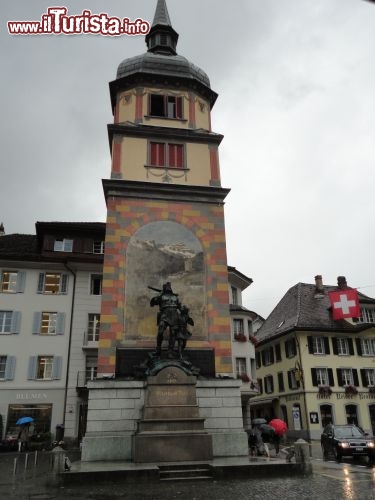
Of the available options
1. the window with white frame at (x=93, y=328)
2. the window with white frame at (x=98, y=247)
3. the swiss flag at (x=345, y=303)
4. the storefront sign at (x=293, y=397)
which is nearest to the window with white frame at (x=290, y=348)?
the storefront sign at (x=293, y=397)

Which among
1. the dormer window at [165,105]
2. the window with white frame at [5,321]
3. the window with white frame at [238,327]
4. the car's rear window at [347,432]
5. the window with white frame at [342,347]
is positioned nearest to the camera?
the car's rear window at [347,432]

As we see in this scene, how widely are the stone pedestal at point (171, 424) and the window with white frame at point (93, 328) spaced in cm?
1707

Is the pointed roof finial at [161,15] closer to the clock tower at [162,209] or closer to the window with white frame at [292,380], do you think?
the clock tower at [162,209]

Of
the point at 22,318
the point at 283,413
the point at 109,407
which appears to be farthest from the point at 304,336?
the point at 109,407

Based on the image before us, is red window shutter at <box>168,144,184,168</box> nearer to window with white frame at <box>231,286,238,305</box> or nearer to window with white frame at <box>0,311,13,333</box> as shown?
window with white frame at <box>0,311,13,333</box>

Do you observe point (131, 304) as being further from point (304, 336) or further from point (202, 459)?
point (304, 336)

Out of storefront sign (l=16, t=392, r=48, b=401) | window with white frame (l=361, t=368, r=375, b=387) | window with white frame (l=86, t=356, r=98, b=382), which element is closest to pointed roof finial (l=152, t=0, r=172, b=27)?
window with white frame (l=86, t=356, r=98, b=382)

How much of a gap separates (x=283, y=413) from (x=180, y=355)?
2922 centimetres

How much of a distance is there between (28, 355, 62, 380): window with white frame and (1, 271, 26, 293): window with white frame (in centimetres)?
526

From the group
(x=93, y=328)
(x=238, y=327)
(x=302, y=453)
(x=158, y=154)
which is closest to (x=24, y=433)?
(x=93, y=328)

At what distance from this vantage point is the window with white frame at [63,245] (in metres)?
35.8

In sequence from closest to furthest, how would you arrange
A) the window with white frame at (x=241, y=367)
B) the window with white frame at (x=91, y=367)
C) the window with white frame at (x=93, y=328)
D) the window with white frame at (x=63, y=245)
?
the window with white frame at (x=91, y=367)
the window with white frame at (x=93, y=328)
the window with white frame at (x=63, y=245)
the window with white frame at (x=241, y=367)

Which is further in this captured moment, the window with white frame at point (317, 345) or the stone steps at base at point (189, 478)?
the window with white frame at point (317, 345)

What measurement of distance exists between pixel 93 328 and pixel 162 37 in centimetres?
2090
